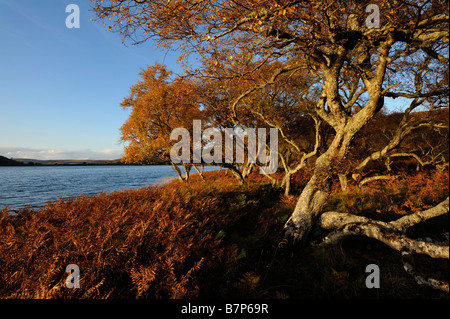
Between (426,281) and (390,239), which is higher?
(390,239)

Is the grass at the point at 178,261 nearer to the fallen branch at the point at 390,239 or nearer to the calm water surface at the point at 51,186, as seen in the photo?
the fallen branch at the point at 390,239

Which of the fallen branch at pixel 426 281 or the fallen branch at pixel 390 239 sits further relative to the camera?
the fallen branch at pixel 390 239

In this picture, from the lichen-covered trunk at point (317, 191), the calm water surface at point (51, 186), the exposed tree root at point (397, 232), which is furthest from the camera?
the calm water surface at point (51, 186)

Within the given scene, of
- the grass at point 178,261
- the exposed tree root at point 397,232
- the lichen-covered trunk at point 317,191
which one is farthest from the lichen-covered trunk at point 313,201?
the grass at point 178,261

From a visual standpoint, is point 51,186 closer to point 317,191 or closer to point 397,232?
point 317,191

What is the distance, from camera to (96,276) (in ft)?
11.0

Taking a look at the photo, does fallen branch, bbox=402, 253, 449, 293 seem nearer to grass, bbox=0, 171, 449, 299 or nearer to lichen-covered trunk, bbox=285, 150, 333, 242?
grass, bbox=0, 171, 449, 299

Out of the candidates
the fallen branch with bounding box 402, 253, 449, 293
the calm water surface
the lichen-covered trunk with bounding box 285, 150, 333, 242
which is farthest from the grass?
the calm water surface

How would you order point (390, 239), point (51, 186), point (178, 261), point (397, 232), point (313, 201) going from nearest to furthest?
point (178, 261), point (390, 239), point (397, 232), point (313, 201), point (51, 186)

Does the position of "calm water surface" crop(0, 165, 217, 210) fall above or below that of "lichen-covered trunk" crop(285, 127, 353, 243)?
below

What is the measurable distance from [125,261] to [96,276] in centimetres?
61

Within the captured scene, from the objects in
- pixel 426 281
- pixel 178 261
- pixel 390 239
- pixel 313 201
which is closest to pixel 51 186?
pixel 178 261
